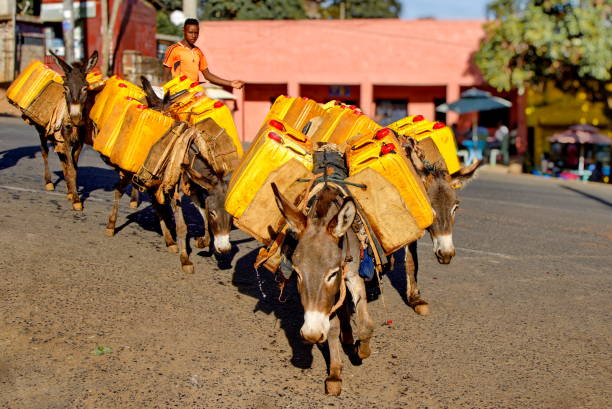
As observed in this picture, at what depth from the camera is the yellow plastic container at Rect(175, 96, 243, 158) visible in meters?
7.91

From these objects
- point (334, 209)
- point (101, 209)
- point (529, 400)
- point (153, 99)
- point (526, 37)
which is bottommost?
point (529, 400)

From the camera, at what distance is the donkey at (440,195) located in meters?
6.35

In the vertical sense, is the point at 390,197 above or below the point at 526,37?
below

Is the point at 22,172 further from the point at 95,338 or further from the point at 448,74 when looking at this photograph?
the point at 448,74

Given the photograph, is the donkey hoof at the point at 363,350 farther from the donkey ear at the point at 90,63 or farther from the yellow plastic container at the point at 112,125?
the donkey ear at the point at 90,63

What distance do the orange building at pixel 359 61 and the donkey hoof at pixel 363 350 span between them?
80.6 feet

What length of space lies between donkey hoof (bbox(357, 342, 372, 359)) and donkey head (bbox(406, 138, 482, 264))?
131cm

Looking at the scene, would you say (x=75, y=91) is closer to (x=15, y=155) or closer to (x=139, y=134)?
(x=139, y=134)

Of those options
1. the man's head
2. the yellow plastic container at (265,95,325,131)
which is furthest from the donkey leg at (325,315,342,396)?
the man's head

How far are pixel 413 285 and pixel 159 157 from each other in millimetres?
3278

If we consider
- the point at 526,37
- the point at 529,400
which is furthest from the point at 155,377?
the point at 526,37

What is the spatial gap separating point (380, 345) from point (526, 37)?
818 inches

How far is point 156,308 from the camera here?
6645 millimetres

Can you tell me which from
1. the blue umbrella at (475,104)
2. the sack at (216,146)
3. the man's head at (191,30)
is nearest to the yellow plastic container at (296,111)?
the sack at (216,146)
